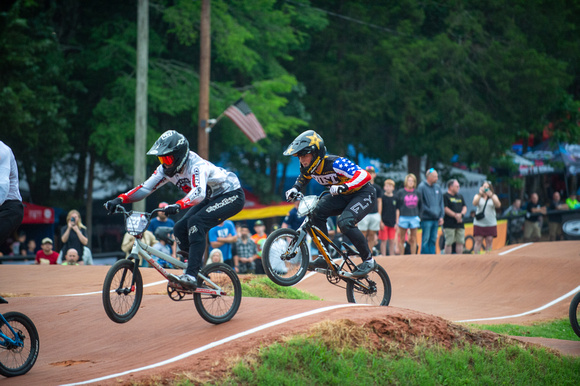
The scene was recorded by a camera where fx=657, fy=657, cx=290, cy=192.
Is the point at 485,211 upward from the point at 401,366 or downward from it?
upward

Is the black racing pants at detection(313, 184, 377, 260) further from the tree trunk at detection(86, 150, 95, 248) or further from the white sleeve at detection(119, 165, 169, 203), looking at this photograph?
the tree trunk at detection(86, 150, 95, 248)

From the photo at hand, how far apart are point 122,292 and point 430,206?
398 inches

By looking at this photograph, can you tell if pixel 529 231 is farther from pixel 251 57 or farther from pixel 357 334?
pixel 357 334

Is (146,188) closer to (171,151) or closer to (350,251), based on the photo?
(171,151)

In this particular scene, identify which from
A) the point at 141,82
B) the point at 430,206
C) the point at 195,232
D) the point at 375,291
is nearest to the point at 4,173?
the point at 195,232

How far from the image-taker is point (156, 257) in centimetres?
793

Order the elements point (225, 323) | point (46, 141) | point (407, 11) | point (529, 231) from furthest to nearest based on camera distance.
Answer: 1. point (407, 11)
2. point (529, 231)
3. point (46, 141)
4. point (225, 323)

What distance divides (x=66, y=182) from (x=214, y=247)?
15550 mm

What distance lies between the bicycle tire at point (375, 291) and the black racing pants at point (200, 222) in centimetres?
248

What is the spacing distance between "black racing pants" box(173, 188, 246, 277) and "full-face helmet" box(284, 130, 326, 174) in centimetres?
91

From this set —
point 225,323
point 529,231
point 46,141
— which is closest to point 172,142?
point 225,323

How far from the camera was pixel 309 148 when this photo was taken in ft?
28.1

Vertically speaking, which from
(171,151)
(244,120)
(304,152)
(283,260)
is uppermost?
(244,120)

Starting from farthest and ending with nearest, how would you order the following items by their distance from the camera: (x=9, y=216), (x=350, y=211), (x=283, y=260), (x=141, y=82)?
(x=141, y=82) → (x=350, y=211) → (x=283, y=260) → (x=9, y=216)
